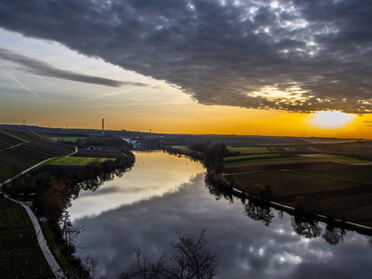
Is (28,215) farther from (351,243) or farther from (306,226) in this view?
(351,243)

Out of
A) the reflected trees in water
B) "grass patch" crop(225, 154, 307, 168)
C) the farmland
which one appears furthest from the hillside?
"grass patch" crop(225, 154, 307, 168)

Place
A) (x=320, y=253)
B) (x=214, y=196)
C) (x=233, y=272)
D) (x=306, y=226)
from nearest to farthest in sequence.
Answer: (x=233, y=272) → (x=320, y=253) → (x=306, y=226) → (x=214, y=196)

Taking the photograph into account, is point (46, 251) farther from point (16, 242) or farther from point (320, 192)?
point (320, 192)

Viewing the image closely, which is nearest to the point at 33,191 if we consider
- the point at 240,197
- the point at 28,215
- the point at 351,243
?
the point at 28,215

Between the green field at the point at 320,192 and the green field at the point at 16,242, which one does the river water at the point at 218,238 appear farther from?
the green field at the point at 16,242

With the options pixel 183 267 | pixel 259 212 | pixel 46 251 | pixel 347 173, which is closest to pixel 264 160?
pixel 347 173

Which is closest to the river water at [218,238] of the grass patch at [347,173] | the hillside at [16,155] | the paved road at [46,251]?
the paved road at [46,251]

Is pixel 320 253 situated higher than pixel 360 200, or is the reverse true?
pixel 360 200
